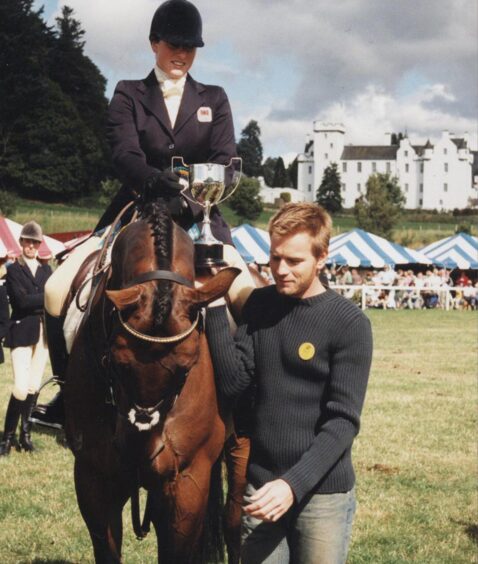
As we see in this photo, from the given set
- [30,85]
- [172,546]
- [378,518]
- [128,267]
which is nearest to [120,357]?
[128,267]

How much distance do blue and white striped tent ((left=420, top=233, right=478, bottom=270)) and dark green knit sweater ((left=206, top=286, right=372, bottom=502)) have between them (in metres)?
38.5

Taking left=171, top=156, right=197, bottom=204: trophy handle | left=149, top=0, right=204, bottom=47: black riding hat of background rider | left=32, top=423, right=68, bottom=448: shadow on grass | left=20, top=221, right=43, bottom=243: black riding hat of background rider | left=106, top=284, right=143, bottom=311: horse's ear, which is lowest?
left=32, top=423, right=68, bottom=448: shadow on grass

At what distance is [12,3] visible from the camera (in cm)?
8150

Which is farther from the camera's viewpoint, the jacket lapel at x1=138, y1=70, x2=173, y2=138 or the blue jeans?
the jacket lapel at x1=138, y1=70, x2=173, y2=138

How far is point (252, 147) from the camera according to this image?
18062cm

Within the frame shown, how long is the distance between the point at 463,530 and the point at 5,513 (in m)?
3.79

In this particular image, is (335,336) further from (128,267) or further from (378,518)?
(378,518)

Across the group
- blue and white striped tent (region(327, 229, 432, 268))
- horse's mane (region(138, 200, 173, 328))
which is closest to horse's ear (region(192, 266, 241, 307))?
horse's mane (region(138, 200, 173, 328))

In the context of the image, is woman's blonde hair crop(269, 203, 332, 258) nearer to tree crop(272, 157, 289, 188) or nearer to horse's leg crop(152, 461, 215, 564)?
horse's leg crop(152, 461, 215, 564)

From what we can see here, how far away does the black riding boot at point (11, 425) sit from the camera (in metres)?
9.10

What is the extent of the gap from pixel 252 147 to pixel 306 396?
17978 cm

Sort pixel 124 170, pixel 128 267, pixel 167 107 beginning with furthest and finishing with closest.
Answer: pixel 167 107 < pixel 124 170 < pixel 128 267

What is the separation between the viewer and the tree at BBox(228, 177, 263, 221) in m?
81.6

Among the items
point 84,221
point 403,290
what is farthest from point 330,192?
point 403,290
